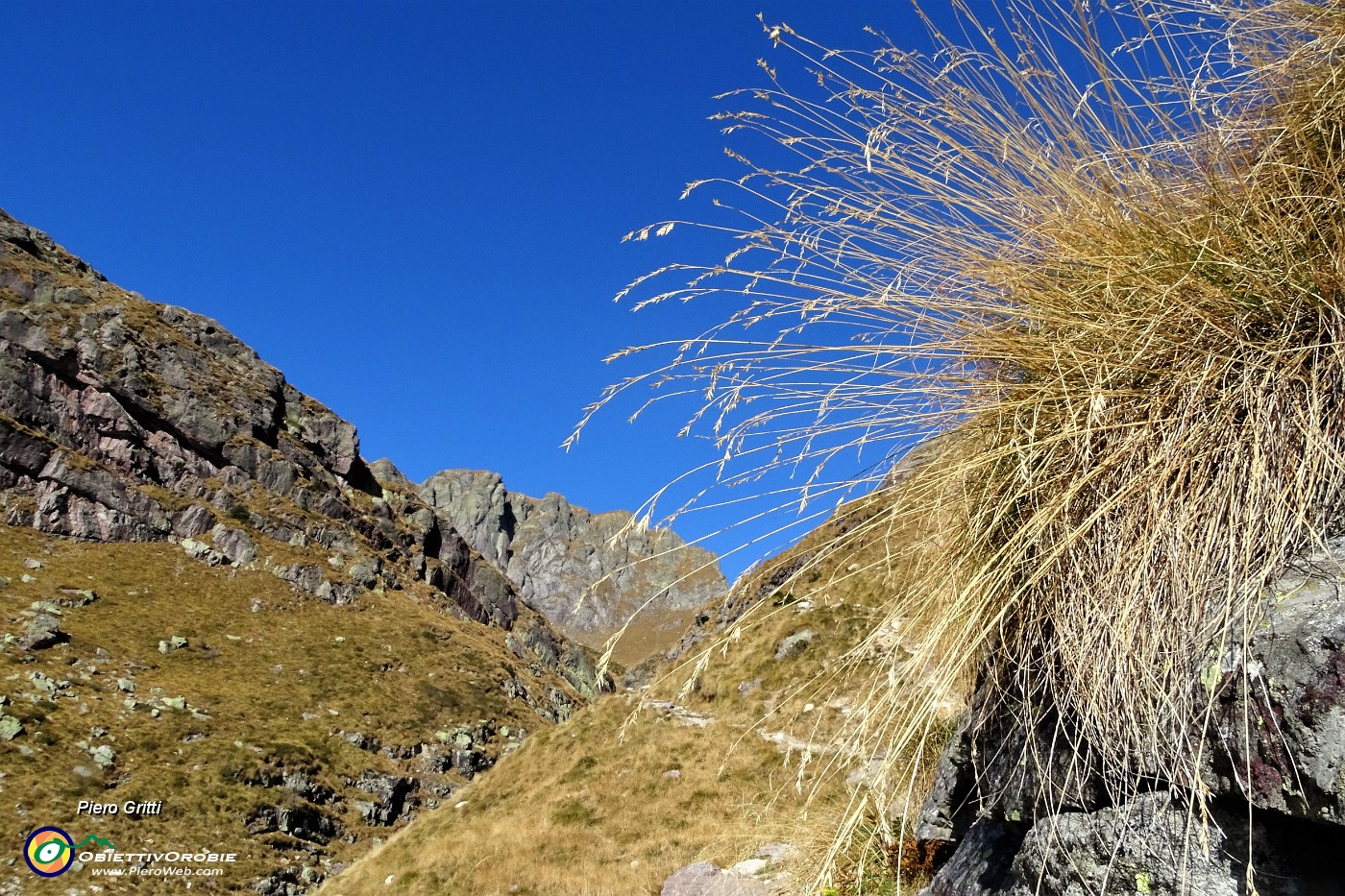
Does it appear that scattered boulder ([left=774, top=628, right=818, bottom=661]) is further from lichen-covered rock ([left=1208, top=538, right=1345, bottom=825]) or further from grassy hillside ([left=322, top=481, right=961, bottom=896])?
lichen-covered rock ([left=1208, top=538, right=1345, bottom=825])

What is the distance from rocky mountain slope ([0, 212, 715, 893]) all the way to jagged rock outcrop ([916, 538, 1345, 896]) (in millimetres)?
31113

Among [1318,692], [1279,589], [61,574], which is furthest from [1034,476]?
[61,574]

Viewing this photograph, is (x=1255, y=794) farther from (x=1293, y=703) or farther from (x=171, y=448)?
(x=171, y=448)

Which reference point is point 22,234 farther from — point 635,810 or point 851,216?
point 851,216

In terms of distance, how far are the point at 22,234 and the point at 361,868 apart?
79.2m

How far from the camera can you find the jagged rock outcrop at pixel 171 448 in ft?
172

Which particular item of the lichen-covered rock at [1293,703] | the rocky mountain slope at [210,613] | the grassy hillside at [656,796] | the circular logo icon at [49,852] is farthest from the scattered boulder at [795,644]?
the circular logo icon at [49,852]

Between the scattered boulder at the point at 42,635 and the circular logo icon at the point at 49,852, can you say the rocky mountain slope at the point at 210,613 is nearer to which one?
the scattered boulder at the point at 42,635

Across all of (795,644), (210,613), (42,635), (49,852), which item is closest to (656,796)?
(795,644)

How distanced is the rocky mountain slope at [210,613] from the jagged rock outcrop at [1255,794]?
102ft

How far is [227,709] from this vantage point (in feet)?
126

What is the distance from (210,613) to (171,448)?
19.5m

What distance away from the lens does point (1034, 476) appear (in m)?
1.91

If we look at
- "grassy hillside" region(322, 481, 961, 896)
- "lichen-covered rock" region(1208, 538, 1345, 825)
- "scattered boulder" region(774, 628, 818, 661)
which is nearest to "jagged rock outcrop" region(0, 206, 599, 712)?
"grassy hillside" region(322, 481, 961, 896)
